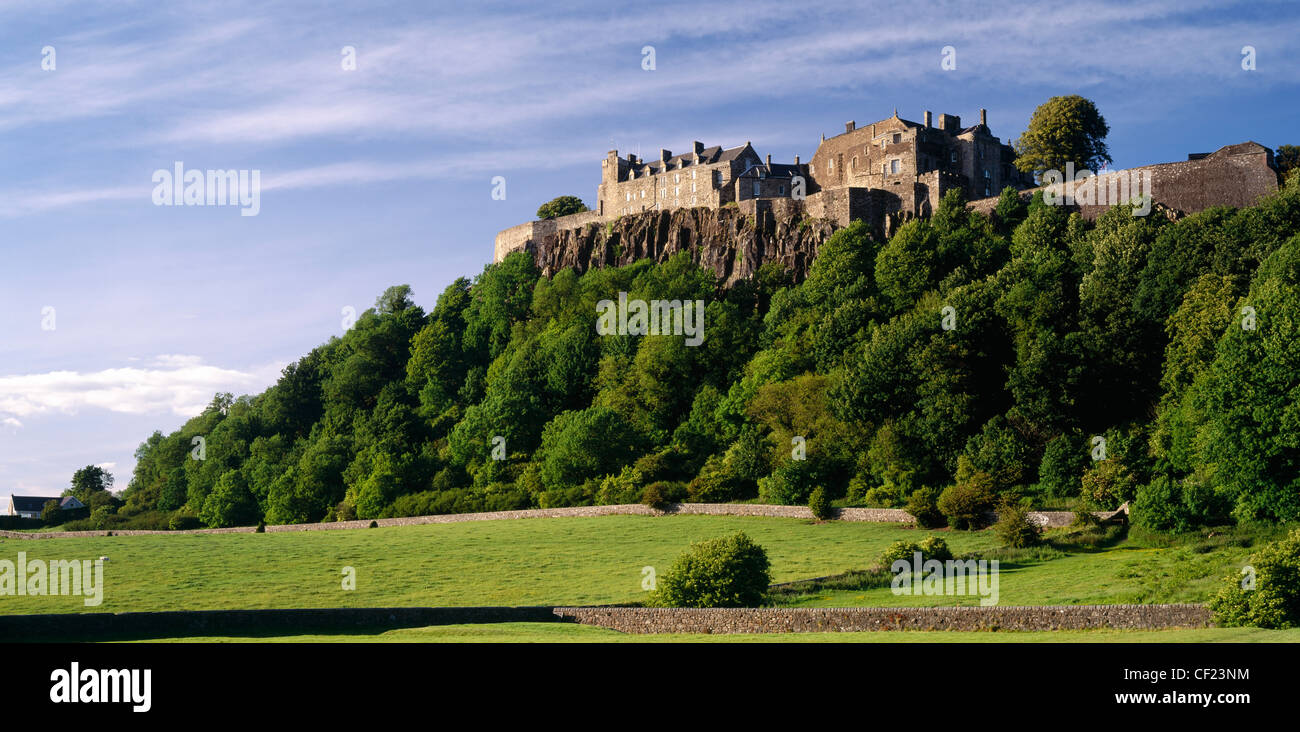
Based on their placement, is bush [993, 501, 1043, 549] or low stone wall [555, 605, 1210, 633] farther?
bush [993, 501, 1043, 549]

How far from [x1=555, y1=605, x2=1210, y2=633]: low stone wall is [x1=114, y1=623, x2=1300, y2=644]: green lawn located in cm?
77

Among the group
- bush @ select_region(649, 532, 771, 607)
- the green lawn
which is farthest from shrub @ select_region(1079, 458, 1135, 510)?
the green lawn

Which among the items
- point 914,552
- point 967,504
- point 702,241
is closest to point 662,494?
point 967,504

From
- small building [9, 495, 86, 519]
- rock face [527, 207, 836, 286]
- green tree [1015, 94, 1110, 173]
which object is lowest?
small building [9, 495, 86, 519]

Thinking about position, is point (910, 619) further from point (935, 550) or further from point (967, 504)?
point (967, 504)

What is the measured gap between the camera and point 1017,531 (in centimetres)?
5056

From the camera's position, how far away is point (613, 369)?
302ft

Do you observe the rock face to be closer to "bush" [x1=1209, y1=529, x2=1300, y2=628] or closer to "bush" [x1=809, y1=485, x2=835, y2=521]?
"bush" [x1=809, y1=485, x2=835, y2=521]

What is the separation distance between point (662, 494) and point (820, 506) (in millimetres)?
11777

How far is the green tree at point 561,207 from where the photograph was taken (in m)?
131

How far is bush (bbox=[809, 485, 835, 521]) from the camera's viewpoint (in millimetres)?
61750

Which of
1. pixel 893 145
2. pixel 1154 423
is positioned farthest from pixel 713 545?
pixel 893 145

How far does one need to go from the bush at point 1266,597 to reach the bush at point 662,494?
139 ft

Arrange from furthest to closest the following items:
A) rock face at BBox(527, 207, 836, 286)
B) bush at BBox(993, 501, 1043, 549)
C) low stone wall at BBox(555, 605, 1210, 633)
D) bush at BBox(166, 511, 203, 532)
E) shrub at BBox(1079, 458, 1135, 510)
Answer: bush at BBox(166, 511, 203, 532)
rock face at BBox(527, 207, 836, 286)
shrub at BBox(1079, 458, 1135, 510)
bush at BBox(993, 501, 1043, 549)
low stone wall at BBox(555, 605, 1210, 633)
